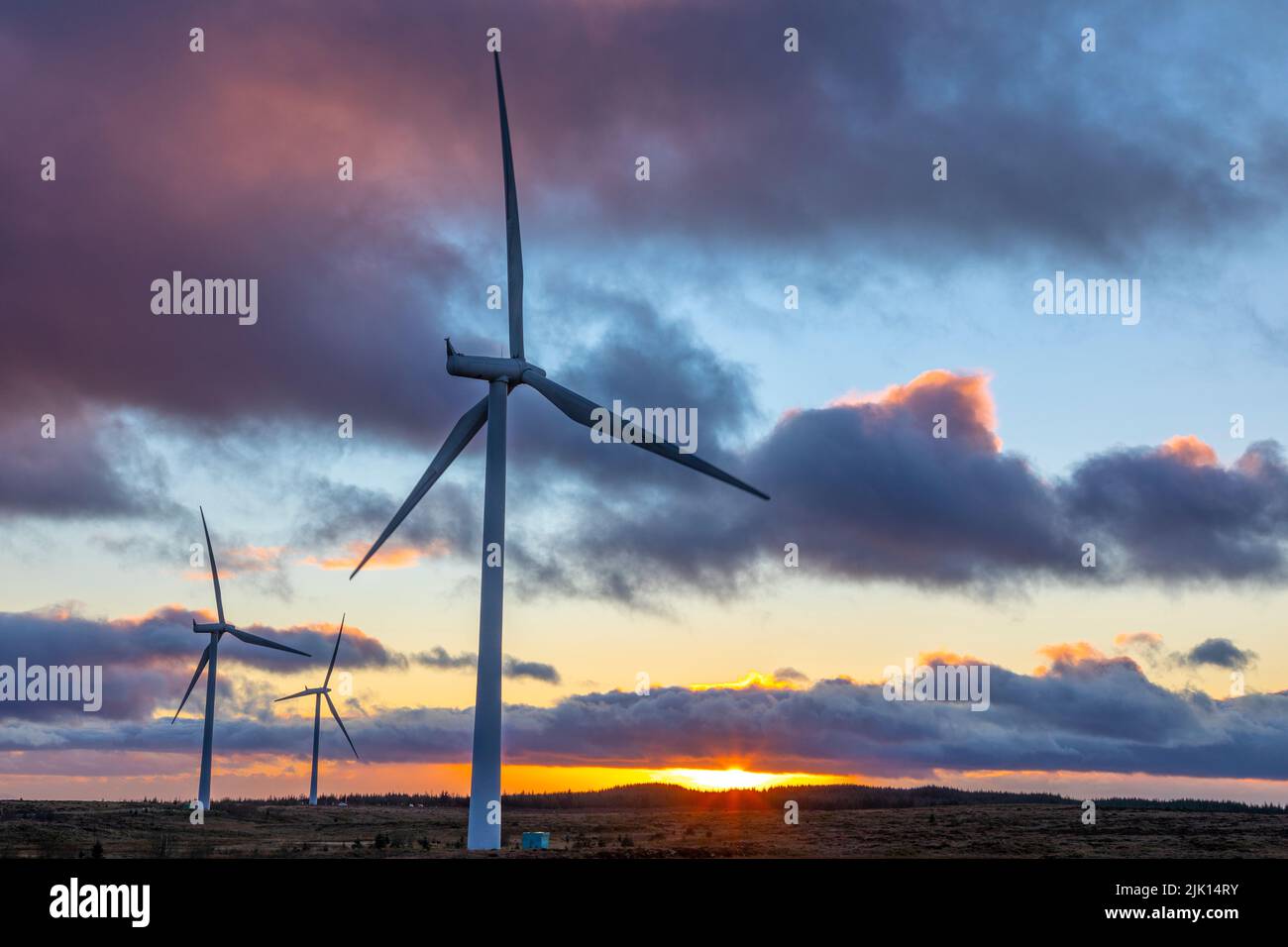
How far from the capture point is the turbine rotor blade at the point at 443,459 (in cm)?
6662

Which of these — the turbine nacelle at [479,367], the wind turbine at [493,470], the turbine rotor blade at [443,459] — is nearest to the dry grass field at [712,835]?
the wind turbine at [493,470]

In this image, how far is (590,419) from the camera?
6419cm

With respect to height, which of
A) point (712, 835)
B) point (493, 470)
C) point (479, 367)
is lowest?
point (712, 835)

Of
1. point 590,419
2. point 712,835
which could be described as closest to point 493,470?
point 590,419

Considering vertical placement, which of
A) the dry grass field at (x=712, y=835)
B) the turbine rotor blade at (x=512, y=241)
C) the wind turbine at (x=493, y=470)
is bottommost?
the dry grass field at (x=712, y=835)

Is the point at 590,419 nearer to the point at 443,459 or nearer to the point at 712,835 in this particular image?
the point at 443,459

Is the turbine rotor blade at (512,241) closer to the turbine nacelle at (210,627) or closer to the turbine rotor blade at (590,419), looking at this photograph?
the turbine rotor blade at (590,419)

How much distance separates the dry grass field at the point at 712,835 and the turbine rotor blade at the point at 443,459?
55.9ft

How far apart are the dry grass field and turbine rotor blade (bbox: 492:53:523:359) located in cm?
2893

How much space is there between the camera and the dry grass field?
229 feet

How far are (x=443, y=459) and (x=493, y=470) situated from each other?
644cm

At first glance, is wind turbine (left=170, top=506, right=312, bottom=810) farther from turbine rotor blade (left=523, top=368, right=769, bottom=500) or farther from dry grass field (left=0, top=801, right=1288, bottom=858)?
turbine rotor blade (left=523, top=368, right=769, bottom=500)
